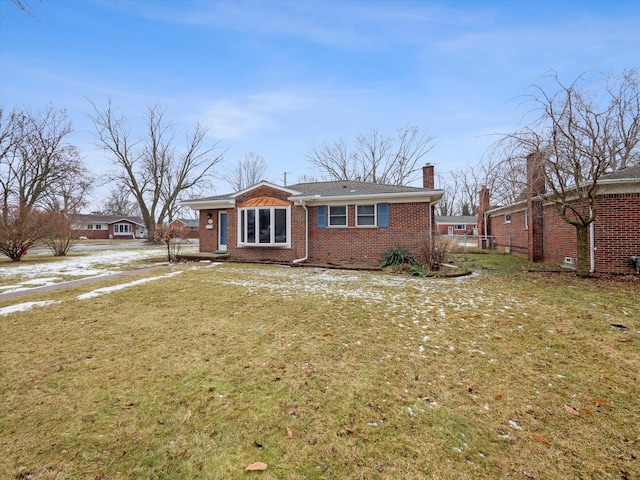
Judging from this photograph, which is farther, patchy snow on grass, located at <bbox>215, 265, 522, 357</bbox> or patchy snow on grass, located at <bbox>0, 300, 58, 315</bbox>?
patchy snow on grass, located at <bbox>0, 300, 58, 315</bbox>

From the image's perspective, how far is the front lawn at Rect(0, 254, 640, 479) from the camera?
2125mm

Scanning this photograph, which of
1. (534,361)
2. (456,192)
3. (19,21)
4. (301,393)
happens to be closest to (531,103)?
(534,361)

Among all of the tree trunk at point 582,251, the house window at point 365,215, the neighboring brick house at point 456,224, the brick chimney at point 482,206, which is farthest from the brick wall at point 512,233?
the neighboring brick house at point 456,224

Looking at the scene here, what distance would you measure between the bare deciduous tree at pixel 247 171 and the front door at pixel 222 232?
90.4ft

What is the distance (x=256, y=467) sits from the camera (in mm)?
2043

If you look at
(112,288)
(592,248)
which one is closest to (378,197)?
(592,248)

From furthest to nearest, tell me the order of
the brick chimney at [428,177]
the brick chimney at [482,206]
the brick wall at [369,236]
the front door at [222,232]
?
the brick chimney at [482,206], the front door at [222,232], the brick chimney at [428,177], the brick wall at [369,236]

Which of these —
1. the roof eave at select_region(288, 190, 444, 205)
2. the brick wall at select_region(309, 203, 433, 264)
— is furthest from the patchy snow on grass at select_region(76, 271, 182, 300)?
the brick wall at select_region(309, 203, 433, 264)

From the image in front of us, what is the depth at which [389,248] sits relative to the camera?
1220cm

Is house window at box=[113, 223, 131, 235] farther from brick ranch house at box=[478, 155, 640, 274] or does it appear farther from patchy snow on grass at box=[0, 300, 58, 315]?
brick ranch house at box=[478, 155, 640, 274]

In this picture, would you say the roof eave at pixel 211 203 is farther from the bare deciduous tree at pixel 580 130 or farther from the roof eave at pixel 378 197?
the bare deciduous tree at pixel 580 130

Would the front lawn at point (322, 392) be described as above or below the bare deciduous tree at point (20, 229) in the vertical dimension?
below

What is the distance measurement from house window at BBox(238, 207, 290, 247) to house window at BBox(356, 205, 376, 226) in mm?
3085

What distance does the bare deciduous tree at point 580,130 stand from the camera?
849 cm
